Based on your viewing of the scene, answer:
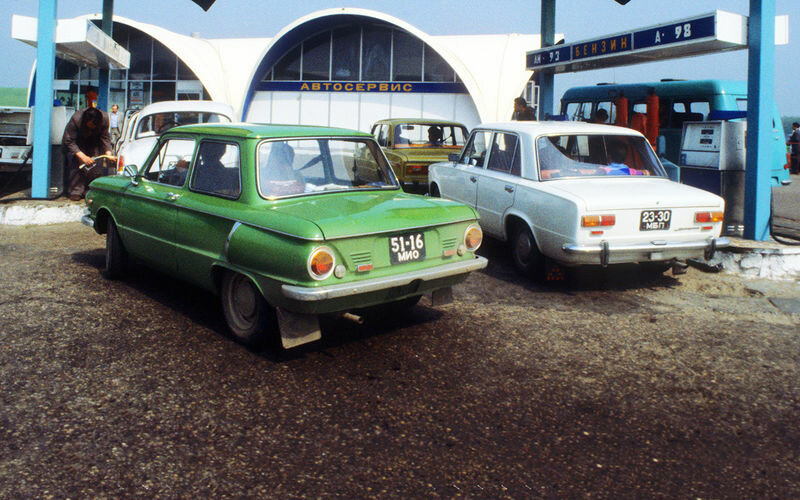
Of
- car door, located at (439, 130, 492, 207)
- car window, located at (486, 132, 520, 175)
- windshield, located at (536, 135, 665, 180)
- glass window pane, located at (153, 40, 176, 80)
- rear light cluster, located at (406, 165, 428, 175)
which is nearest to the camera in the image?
windshield, located at (536, 135, 665, 180)

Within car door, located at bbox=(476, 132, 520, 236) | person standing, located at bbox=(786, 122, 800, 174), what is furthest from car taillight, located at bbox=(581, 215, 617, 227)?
person standing, located at bbox=(786, 122, 800, 174)

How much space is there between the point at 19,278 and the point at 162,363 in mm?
3011

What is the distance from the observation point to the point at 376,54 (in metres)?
32.9

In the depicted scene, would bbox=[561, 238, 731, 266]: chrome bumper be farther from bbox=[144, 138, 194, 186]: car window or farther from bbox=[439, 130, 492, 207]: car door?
bbox=[144, 138, 194, 186]: car window

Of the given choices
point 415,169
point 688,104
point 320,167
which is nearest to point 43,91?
point 415,169

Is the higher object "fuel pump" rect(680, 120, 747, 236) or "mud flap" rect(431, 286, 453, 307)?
"fuel pump" rect(680, 120, 747, 236)

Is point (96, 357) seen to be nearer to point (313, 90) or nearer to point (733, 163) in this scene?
point (733, 163)

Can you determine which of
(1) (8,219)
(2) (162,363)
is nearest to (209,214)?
(2) (162,363)

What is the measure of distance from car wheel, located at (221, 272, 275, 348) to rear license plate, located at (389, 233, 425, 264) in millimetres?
873

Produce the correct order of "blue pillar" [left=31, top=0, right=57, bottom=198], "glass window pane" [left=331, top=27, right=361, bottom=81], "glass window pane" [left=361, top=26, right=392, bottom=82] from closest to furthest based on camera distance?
"blue pillar" [left=31, top=0, right=57, bottom=198]
"glass window pane" [left=361, top=26, right=392, bottom=82]
"glass window pane" [left=331, top=27, right=361, bottom=81]

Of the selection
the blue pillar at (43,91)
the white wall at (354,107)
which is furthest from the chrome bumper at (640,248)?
the white wall at (354,107)

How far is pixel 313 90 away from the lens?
A: 3338 cm

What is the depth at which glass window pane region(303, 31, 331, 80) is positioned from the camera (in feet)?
110

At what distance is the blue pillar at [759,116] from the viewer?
866 cm
